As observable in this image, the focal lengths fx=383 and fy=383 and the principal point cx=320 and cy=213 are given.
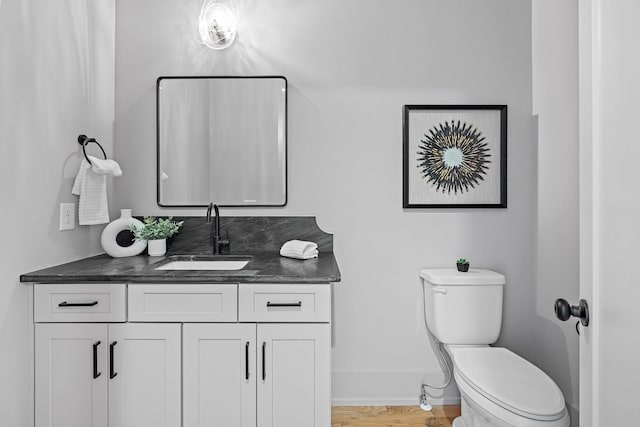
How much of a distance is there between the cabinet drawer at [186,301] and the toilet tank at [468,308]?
3.67 ft

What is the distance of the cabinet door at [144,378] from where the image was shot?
1548mm

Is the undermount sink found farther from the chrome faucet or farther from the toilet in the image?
the toilet

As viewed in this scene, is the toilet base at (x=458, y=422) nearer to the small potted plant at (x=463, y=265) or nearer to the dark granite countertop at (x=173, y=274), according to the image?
the small potted plant at (x=463, y=265)

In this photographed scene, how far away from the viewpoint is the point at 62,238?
1842 mm

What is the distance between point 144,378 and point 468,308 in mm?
1586

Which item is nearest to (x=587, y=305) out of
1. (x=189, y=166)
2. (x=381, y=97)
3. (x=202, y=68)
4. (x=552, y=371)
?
(x=552, y=371)

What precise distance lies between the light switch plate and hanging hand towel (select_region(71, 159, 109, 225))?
0.03 metres

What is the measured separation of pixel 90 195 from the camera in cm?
194

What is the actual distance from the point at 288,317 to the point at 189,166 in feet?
3.79

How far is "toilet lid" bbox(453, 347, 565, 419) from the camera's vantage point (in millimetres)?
1427

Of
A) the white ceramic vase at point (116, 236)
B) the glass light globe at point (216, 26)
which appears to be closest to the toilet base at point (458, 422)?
the white ceramic vase at point (116, 236)

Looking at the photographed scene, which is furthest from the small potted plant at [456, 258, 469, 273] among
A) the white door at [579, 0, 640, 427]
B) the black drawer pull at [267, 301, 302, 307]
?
the white door at [579, 0, 640, 427]

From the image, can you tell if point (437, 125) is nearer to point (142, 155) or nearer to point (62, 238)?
point (142, 155)

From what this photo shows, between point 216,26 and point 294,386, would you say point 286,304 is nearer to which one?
point 294,386
